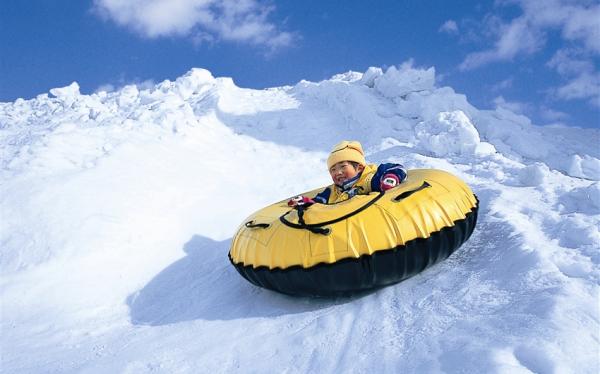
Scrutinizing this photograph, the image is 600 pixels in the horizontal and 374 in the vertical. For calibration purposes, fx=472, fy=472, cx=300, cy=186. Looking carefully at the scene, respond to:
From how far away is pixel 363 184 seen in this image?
13.3 ft

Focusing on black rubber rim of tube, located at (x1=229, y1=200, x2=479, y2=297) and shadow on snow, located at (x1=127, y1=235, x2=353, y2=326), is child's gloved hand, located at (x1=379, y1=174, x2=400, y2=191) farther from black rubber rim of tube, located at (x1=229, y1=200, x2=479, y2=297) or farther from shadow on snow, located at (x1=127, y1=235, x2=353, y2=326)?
shadow on snow, located at (x1=127, y1=235, x2=353, y2=326)

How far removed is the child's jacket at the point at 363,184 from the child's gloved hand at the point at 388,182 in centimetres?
5

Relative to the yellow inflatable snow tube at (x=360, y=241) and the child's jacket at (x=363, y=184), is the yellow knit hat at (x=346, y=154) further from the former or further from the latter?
the yellow inflatable snow tube at (x=360, y=241)

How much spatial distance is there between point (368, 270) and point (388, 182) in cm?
91

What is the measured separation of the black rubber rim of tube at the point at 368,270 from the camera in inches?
124

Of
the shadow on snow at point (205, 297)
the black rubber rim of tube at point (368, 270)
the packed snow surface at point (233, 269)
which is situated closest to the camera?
the packed snow surface at point (233, 269)

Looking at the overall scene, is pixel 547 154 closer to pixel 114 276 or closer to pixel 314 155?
pixel 314 155

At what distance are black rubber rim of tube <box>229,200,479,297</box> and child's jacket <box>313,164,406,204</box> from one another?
29.0 inches

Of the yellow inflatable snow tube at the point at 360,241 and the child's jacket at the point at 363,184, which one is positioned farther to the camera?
the child's jacket at the point at 363,184

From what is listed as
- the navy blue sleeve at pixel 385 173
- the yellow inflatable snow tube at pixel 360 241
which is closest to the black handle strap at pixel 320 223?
the yellow inflatable snow tube at pixel 360 241

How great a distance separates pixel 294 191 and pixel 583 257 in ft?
13.2

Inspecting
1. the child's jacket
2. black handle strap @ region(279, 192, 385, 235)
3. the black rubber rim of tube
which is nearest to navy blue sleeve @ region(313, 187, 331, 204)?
the child's jacket

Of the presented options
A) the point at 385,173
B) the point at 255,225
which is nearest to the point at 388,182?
the point at 385,173

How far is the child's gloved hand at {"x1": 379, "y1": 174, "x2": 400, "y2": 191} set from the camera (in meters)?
3.78
